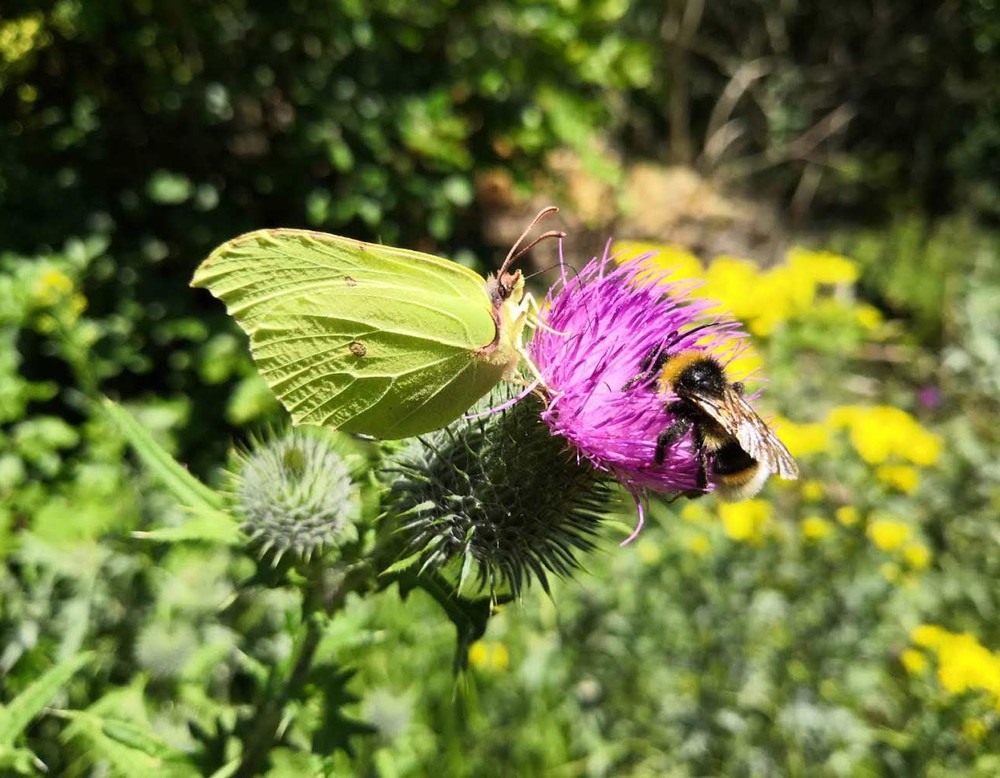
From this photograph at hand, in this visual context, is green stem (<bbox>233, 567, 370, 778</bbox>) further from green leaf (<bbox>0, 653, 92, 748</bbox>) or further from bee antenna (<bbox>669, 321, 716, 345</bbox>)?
bee antenna (<bbox>669, 321, 716, 345</bbox>)

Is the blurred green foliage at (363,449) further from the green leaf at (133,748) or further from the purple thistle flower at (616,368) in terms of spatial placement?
the purple thistle flower at (616,368)

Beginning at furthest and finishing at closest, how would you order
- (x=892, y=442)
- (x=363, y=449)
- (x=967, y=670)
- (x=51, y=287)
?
1. (x=892, y=442)
2. (x=51, y=287)
3. (x=967, y=670)
4. (x=363, y=449)

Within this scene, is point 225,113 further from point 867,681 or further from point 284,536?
point 867,681

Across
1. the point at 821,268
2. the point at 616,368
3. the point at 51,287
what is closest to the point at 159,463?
the point at 616,368

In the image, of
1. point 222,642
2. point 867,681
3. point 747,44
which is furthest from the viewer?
point 747,44

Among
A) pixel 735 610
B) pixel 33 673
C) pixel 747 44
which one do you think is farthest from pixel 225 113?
pixel 747 44

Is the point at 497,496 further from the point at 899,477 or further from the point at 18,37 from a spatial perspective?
the point at 18,37
